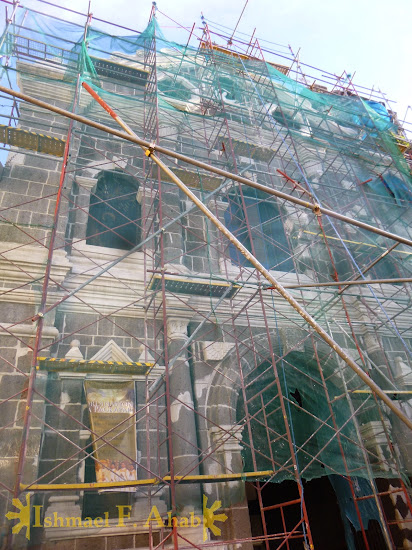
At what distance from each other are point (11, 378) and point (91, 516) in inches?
92.6

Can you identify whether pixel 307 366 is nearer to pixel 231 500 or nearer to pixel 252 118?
pixel 231 500

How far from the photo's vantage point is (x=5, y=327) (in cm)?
678

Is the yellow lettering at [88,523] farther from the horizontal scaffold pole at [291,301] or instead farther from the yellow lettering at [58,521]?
the horizontal scaffold pole at [291,301]

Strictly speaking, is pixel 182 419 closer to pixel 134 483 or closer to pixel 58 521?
pixel 134 483

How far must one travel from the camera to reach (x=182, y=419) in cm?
707

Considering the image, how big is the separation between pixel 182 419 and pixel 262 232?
5.22 meters

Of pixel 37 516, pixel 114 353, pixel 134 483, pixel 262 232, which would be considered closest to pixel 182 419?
pixel 114 353

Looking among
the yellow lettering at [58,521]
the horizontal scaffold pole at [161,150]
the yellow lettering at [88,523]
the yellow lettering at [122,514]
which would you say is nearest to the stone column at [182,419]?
the yellow lettering at [122,514]

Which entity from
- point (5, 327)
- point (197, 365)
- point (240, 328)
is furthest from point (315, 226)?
point (5, 327)

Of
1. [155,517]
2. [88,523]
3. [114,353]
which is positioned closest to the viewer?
[88,523]

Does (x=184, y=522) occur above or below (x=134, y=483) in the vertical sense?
below

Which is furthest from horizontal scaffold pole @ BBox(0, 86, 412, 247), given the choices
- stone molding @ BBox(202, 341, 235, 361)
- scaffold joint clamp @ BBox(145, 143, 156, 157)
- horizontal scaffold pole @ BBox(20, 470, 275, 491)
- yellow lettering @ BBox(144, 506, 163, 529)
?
yellow lettering @ BBox(144, 506, 163, 529)

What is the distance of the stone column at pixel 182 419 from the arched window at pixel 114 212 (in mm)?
2306

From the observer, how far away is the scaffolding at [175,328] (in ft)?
20.1
